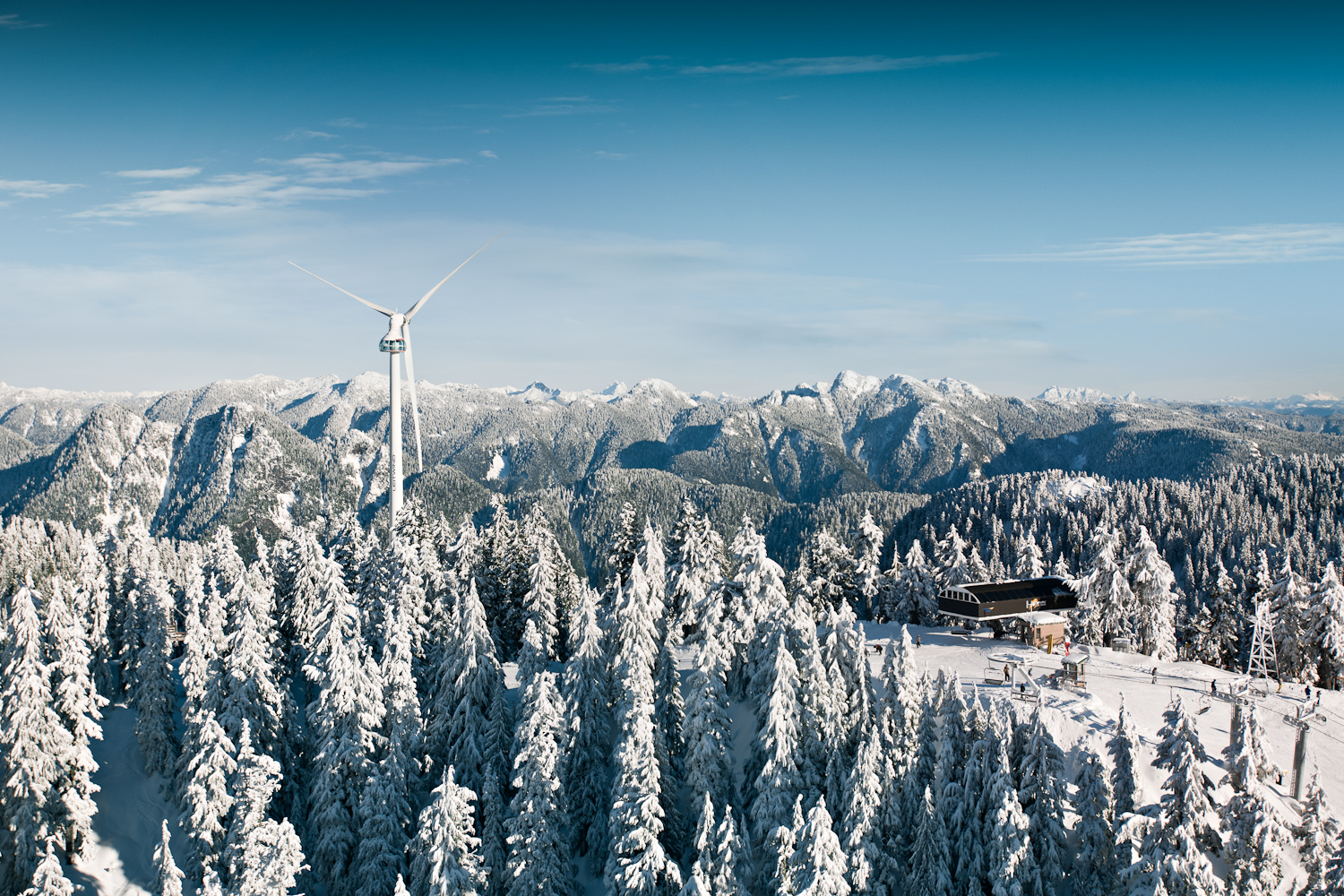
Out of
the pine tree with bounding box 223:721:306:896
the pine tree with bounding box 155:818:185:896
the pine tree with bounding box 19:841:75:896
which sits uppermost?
the pine tree with bounding box 223:721:306:896

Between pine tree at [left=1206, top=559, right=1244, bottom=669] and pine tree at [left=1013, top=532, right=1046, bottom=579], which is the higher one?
pine tree at [left=1013, top=532, right=1046, bottom=579]

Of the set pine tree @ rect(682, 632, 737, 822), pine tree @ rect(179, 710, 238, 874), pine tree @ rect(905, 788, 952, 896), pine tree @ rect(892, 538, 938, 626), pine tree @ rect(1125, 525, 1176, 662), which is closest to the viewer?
pine tree @ rect(905, 788, 952, 896)

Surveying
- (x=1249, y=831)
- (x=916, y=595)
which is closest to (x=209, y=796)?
(x=1249, y=831)

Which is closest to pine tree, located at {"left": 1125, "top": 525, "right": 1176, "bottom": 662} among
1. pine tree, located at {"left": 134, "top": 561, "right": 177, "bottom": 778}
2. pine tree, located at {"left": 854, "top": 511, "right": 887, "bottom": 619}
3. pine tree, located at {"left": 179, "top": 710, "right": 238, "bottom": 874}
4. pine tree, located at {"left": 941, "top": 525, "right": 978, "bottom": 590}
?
pine tree, located at {"left": 941, "top": 525, "right": 978, "bottom": 590}

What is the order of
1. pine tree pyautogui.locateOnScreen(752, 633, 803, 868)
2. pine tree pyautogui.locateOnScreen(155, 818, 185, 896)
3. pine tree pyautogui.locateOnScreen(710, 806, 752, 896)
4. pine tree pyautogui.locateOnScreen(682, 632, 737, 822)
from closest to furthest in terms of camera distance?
pine tree pyautogui.locateOnScreen(710, 806, 752, 896) → pine tree pyautogui.locateOnScreen(155, 818, 185, 896) → pine tree pyautogui.locateOnScreen(752, 633, 803, 868) → pine tree pyautogui.locateOnScreen(682, 632, 737, 822)

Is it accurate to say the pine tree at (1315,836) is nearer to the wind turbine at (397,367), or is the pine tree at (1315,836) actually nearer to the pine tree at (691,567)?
the pine tree at (691,567)

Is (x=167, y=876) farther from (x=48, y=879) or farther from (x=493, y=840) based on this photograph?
(x=493, y=840)

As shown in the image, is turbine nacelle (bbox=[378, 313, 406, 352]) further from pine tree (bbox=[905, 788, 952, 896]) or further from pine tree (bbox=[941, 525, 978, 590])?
pine tree (bbox=[905, 788, 952, 896])

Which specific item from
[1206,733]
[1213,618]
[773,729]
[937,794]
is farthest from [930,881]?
[1213,618]

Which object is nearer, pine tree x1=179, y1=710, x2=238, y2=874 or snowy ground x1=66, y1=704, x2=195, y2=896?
pine tree x1=179, y1=710, x2=238, y2=874
